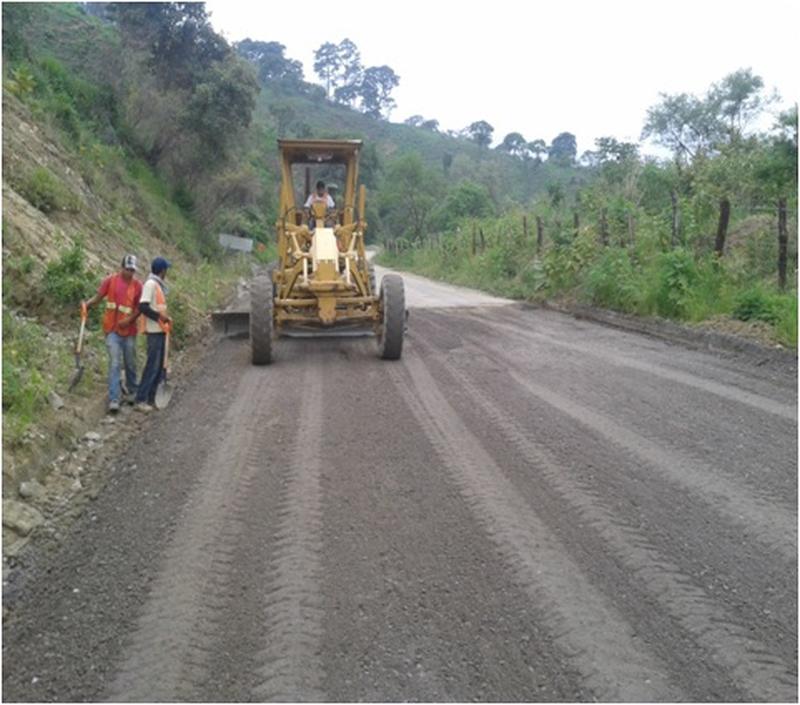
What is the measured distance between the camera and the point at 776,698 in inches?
130

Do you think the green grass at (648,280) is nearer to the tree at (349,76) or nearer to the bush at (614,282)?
the bush at (614,282)

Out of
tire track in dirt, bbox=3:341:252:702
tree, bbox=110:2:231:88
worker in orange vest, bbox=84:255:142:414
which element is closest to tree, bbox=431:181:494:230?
tree, bbox=110:2:231:88

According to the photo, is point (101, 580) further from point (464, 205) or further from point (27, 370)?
point (464, 205)

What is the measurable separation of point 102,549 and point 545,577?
2653mm

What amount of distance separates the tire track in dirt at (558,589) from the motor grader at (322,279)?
152 inches

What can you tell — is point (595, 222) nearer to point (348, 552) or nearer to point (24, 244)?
point (24, 244)

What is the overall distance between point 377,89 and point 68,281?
118 meters

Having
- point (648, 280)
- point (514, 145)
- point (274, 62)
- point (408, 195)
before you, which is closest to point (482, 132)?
point (514, 145)

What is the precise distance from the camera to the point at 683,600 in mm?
4059

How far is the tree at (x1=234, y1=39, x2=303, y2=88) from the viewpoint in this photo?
11144cm

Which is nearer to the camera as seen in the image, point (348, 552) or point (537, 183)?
point (348, 552)

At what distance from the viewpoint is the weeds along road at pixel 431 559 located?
3.47 meters

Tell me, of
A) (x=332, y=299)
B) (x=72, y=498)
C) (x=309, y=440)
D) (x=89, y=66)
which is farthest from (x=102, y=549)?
(x=89, y=66)

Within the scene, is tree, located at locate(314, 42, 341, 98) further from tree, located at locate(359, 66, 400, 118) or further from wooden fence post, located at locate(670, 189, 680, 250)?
wooden fence post, located at locate(670, 189, 680, 250)
